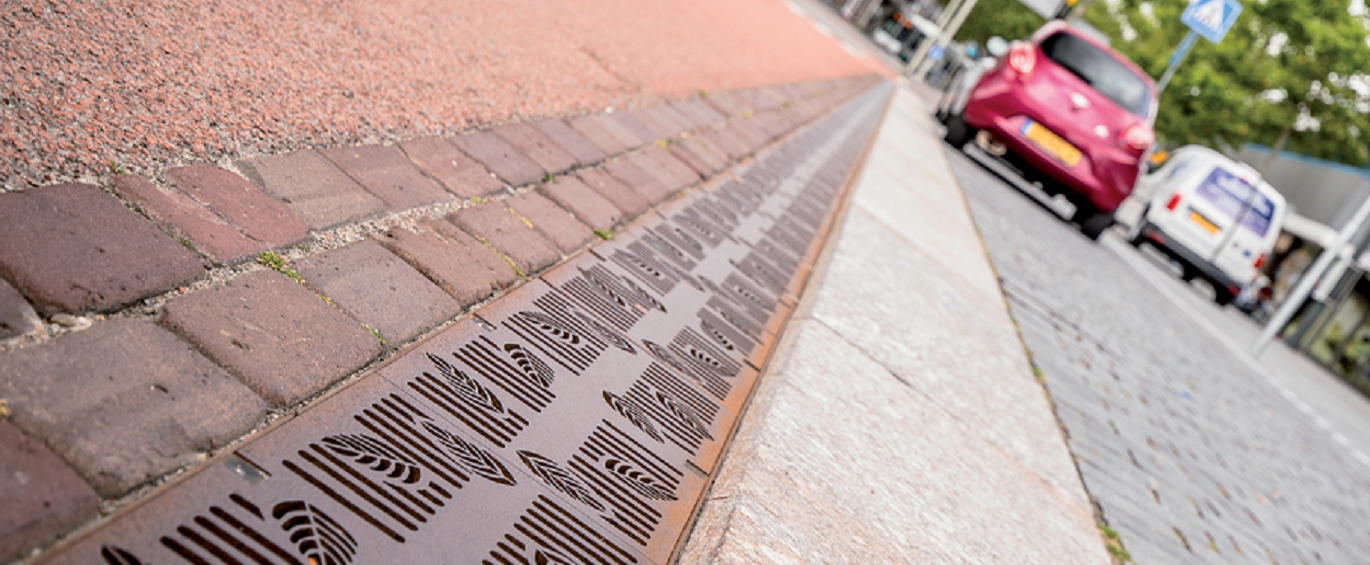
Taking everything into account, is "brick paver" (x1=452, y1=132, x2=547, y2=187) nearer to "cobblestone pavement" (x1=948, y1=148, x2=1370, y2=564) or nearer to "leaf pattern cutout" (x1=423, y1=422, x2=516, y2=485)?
"leaf pattern cutout" (x1=423, y1=422, x2=516, y2=485)

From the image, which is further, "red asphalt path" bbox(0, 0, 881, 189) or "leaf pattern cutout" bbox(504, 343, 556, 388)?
"leaf pattern cutout" bbox(504, 343, 556, 388)

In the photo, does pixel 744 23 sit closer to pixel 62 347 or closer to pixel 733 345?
pixel 733 345

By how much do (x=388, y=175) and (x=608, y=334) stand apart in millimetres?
736

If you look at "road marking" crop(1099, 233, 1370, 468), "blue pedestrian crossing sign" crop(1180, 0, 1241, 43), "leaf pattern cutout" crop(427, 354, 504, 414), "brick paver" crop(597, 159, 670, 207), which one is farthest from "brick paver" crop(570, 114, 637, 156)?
"blue pedestrian crossing sign" crop(1180, 0, 1241, 43)

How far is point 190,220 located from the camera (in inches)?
69.9

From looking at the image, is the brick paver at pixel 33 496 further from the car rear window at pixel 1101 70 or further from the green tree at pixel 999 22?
the green tree at pixel 999 22

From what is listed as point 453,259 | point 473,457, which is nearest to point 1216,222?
point 453,259

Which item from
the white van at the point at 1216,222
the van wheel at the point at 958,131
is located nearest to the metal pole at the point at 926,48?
the white van at the point at 1216,222

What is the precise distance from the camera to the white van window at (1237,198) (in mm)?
12969

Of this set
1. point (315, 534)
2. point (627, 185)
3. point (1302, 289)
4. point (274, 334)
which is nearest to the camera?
point (315, 534)

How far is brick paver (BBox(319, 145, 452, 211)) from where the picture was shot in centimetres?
234

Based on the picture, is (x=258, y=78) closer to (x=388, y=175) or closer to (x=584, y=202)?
(x=388, y=175)

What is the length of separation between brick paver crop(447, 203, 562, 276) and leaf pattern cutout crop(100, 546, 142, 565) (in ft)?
4.35

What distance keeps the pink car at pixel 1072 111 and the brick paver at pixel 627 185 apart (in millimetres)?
6416
